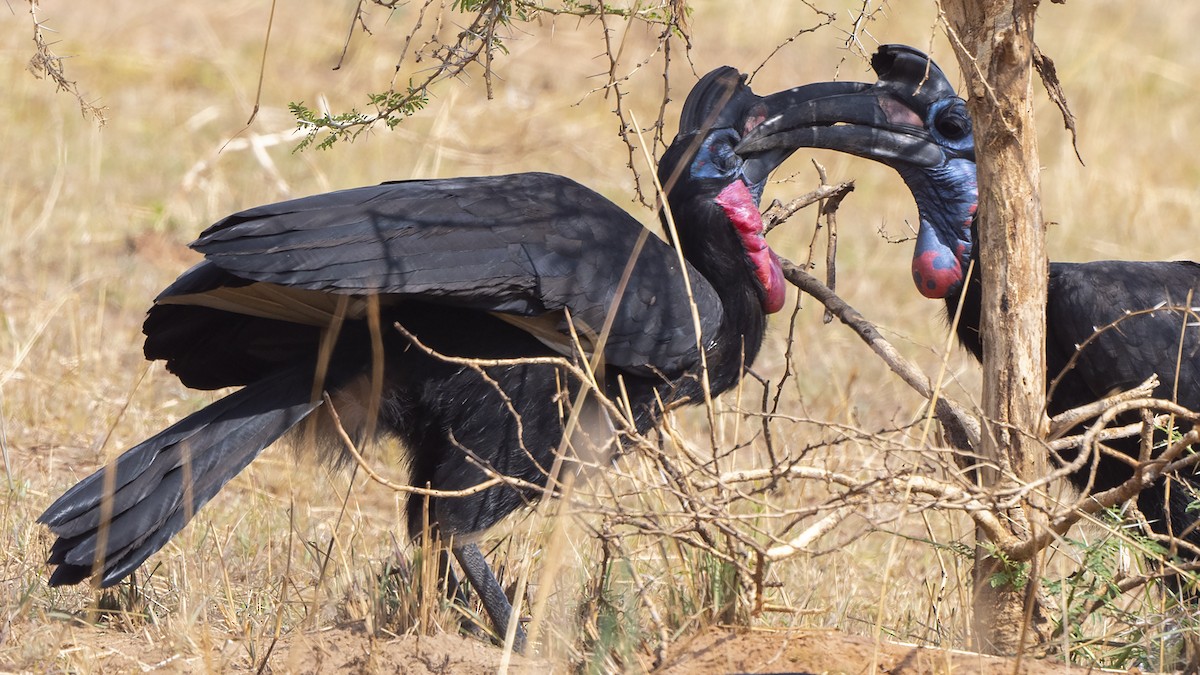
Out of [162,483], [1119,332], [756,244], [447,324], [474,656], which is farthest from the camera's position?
[756,244]

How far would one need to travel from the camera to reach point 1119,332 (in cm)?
331

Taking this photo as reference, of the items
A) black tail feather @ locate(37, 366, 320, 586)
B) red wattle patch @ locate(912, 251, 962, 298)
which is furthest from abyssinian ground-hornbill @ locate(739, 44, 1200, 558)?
black tail feather @ locate(37, 366, 320, 586)

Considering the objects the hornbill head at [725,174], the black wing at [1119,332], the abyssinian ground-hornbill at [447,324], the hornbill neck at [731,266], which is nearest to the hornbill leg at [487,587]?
the abyssinian ground-hornbill at [447,324]

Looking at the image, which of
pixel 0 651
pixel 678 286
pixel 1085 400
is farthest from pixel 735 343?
pixel 0 651

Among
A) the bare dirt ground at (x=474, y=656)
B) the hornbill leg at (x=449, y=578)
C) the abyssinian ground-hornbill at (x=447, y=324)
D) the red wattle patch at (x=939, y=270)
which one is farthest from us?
the red wattle patch at (x=939, y=270)

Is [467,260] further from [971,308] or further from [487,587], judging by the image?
[971,308]

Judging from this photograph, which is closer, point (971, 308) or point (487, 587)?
point (487, 587)

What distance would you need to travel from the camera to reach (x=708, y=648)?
2617 millimetres

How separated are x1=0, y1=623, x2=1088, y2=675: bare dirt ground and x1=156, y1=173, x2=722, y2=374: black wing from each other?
2.32ft

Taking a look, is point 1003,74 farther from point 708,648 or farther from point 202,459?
point 202,459

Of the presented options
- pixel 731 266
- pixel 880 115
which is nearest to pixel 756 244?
pixel 731 266

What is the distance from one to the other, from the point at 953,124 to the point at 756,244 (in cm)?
58

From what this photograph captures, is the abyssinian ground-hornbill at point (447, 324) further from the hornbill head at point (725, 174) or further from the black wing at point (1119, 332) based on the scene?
the black wing at point (1119, 332)

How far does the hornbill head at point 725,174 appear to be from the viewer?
343 cm
